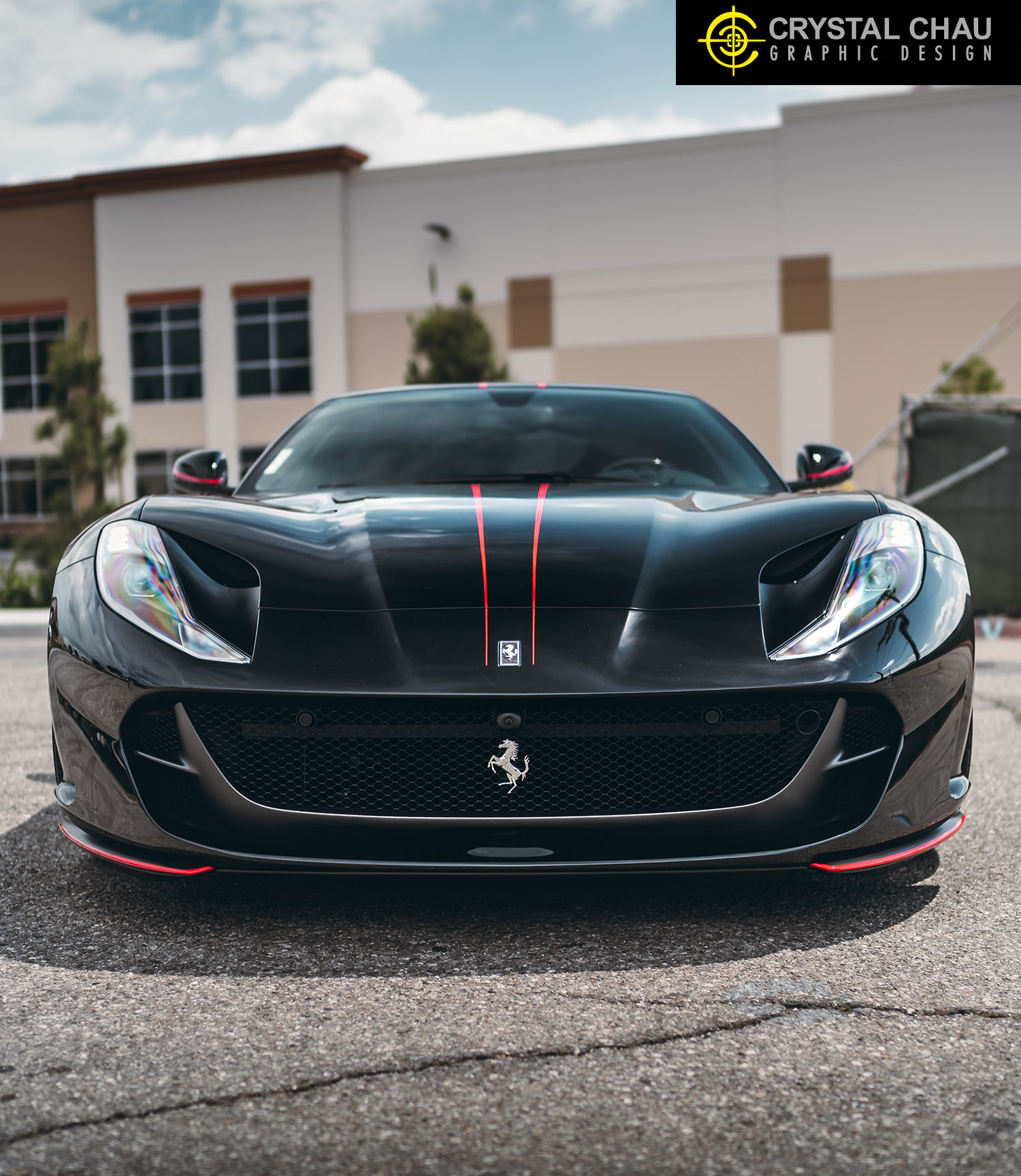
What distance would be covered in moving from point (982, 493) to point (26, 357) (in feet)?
78.4

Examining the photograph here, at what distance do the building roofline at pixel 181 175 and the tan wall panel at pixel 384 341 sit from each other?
9.95 feet

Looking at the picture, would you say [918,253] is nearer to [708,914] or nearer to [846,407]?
[846,407]

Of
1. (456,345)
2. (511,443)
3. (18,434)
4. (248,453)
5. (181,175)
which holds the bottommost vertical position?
(511,443)

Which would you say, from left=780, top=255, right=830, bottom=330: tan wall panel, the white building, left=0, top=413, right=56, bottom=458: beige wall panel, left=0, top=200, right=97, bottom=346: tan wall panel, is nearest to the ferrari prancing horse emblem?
the white building

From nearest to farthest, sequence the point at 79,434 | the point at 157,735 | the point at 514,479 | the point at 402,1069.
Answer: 1. the point at 402,1069
2. the point at 157,735
3. the point at 514,479
4. the point at 79,434

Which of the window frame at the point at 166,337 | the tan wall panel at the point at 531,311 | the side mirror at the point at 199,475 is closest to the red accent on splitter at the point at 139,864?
Answer: the side mirror at the point at 199,475

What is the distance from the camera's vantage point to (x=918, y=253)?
22.0 meters

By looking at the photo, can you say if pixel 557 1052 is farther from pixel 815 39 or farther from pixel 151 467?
pixel 151 467

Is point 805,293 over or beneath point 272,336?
over

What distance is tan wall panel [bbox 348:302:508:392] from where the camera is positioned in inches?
956

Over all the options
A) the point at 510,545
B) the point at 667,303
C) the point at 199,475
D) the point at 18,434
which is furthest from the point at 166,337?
the point at 510,545

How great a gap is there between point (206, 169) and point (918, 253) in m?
14.1

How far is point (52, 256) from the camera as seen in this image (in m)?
27.3

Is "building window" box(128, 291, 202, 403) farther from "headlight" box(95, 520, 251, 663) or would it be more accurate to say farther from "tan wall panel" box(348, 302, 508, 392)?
"headlight" box(95, 520, 251, 663)
